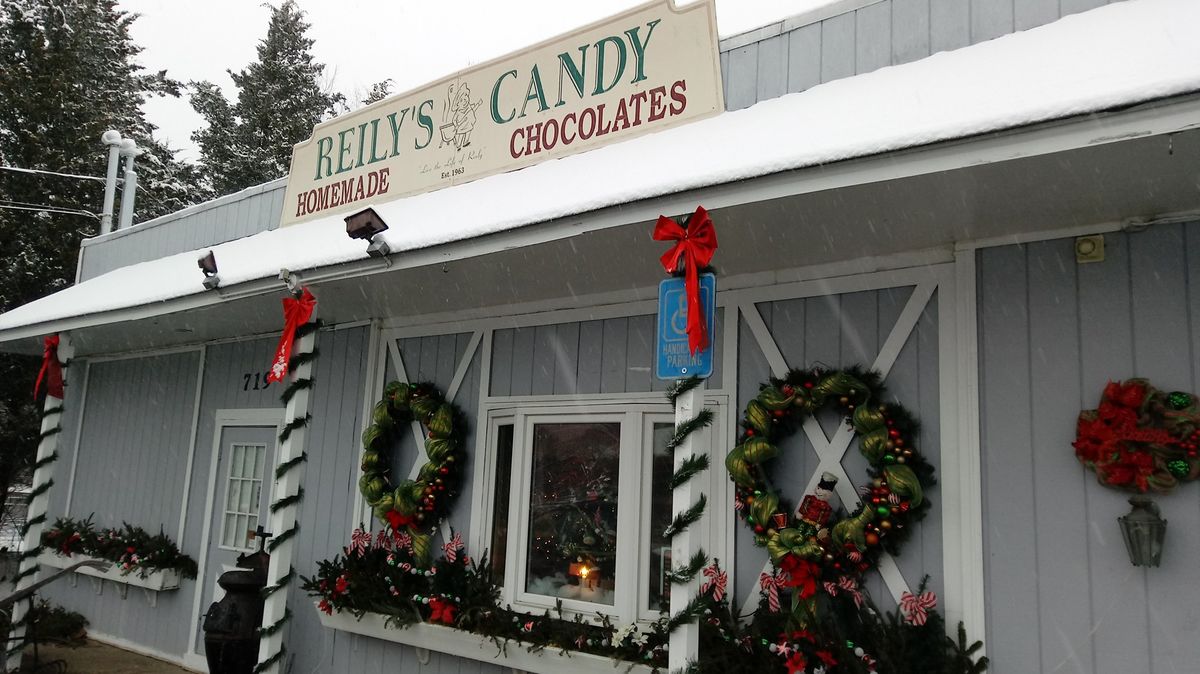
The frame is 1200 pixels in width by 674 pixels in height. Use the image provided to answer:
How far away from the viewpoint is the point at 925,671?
3570 millimetres

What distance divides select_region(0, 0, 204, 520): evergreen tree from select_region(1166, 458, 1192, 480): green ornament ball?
16735 mm

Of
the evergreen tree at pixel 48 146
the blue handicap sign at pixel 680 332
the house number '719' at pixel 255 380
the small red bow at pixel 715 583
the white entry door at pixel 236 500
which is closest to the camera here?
the blue handicap sign at pixel 680 332

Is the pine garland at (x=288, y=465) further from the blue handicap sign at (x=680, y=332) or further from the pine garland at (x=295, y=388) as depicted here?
the blue handicap sign at (x=680, y=332)

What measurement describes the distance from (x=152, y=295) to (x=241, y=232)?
1.78 meters

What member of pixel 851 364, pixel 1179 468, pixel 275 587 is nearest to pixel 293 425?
pixel 275 587

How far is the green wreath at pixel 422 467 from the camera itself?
5.63m

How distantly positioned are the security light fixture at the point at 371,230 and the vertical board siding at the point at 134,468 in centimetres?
442

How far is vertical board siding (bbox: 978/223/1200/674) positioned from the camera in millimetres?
3311

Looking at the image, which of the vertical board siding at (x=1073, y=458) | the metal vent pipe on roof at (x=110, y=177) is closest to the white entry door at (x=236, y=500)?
the vertical board siding at (x=1073, y=458)

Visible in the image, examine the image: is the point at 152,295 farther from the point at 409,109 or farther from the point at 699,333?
the point at 699,333

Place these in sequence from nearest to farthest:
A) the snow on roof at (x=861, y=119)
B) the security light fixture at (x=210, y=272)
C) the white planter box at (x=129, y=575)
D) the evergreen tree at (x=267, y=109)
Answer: the snow on roof at (x=861, y=119) < the security light fixture at (x=210, y=272) < the white planter box at (x=129, y=575) < the evergreen tree at (x=267, y=109)

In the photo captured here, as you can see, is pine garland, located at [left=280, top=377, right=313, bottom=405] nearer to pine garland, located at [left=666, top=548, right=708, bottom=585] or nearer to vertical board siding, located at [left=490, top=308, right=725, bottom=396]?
vertical board siding, located at [left=490, top=308, right=725, bottom=396]

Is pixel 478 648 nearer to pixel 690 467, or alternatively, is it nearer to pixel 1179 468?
pixel 690 467

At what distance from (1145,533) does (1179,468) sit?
274mm
